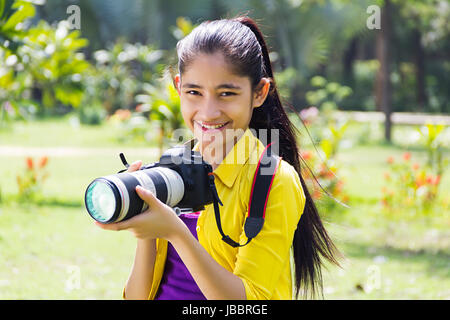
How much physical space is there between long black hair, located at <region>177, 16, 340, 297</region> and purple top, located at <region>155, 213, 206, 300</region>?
1.19ft

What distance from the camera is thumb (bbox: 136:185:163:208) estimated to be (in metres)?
1.39

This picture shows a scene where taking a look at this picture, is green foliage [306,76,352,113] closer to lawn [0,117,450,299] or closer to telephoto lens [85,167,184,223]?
lawn [0,117,450,299]

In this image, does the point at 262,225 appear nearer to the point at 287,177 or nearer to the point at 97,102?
the point at 287,177

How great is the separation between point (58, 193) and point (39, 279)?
3.10 metres

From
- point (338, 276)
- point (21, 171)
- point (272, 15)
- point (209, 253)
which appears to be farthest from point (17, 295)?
point (272, 15)

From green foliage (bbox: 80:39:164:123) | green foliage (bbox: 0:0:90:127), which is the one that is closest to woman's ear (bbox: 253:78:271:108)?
green foliage (bbox: 0:0:90:127)

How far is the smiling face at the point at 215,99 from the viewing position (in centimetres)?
170

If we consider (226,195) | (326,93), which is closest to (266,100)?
(226,195)

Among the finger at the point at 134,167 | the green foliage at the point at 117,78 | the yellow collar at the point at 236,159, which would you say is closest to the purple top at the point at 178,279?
the yellow collar at the point at 236,159

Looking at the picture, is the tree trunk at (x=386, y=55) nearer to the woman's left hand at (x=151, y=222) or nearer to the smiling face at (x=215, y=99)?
the smiling face at (x=215, y=99)

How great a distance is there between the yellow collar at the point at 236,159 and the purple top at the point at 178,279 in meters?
0.15

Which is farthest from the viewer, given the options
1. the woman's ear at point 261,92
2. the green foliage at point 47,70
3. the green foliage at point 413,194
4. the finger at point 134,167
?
the green foliage at point 413,194
